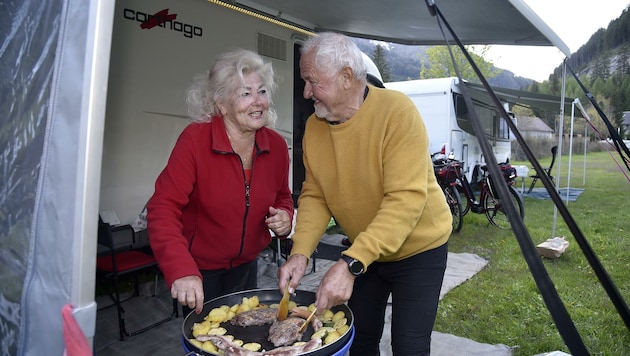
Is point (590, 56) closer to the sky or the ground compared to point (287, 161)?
closer to the sky

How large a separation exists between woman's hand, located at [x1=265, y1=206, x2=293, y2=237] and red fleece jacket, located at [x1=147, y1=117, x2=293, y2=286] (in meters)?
0.05

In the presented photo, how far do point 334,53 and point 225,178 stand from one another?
0.66 m

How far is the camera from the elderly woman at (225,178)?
178 centimetres

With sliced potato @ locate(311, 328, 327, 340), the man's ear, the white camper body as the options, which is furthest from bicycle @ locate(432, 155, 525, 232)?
sliced potato @ locate(311, 328, 327, 340)

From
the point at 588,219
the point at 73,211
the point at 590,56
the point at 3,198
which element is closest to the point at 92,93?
the point at 73,211

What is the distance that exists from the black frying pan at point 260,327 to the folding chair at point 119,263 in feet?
4.94

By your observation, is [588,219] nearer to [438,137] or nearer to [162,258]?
[438,137]

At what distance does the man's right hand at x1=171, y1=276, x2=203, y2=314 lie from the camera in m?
1.57

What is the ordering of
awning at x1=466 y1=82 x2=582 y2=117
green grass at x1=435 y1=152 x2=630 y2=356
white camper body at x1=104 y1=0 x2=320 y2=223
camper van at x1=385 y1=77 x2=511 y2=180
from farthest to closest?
awning at x1=466 y1=82 x2=582 y2=117 < camper van at x1=385 y1=77 x2=511 y2=180 < white camper body at x1=104 y1=0 x2=320 y2=223 < green grass at x1=435 y1=152 x2=630 y2=356

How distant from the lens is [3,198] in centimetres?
117

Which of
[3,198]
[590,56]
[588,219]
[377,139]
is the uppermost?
[590,56]

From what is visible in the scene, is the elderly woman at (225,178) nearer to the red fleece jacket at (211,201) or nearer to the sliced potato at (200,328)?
the red fleece jacket at (211,201)

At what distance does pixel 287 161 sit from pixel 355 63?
0.61m

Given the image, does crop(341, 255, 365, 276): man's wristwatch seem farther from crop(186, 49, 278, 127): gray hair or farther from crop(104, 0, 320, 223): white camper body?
crop(104, 0, 320, 223): white camper body
